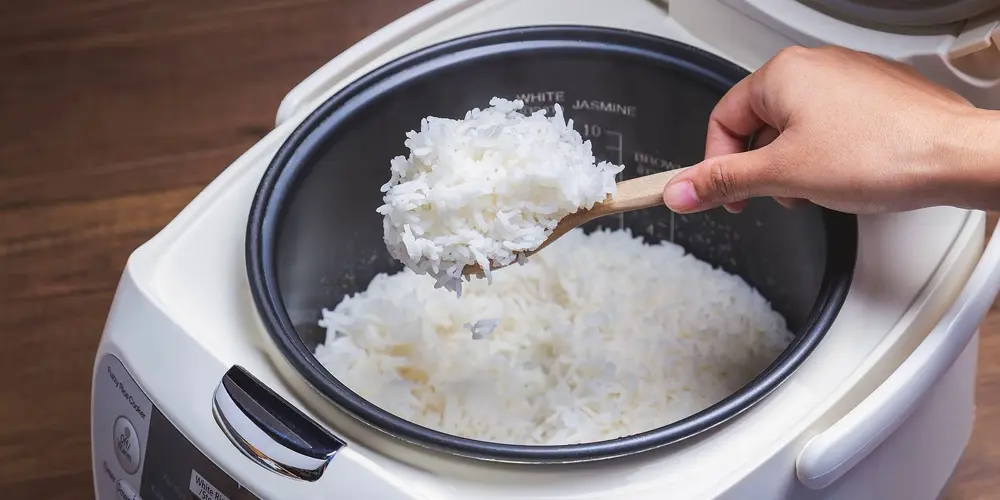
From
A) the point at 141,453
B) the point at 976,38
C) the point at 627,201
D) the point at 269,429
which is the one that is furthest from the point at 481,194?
the point at 976,38

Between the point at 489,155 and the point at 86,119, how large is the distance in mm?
935

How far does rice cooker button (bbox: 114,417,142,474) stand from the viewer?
813mm

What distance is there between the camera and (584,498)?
0.70 meters

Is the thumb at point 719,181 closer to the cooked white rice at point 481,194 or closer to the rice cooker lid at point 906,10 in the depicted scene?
the cooked white rice at point 481,194

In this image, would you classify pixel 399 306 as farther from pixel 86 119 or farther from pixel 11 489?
pixel 86 119

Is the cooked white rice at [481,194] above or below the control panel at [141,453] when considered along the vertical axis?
above

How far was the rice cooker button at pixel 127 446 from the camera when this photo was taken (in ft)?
2.67

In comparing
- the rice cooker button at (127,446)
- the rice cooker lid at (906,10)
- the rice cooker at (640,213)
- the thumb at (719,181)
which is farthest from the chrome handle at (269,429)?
the rice cooker lid at (906,10)

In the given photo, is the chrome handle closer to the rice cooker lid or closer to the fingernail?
the fingernail

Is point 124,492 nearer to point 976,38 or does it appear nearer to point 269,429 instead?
point 269,429

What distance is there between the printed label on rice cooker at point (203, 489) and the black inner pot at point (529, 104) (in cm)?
16

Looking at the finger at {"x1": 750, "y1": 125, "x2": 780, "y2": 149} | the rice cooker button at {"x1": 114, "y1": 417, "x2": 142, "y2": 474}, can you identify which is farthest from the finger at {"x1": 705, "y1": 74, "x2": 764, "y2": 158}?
the rice cooker button at {"x1": 114, "y1": 417, "x2": 142, "y2": 474}

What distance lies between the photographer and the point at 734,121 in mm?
898

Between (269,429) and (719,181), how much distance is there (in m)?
0.41
